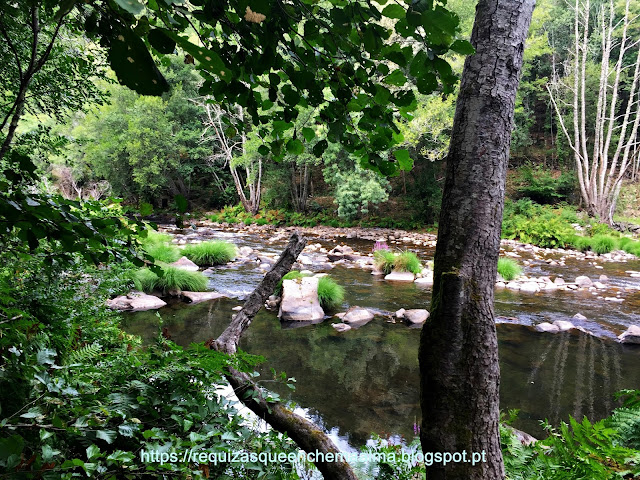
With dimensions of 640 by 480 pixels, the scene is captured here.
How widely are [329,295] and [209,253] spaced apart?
15.7 feet

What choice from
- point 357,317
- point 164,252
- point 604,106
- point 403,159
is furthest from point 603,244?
point 403,159

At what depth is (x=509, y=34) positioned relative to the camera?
1354 mm

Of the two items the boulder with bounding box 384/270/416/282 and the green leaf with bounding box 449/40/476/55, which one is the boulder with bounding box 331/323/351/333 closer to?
the boulder with bounding box 384/270/416/282

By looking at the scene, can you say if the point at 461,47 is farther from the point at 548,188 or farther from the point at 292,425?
the point at 548,188

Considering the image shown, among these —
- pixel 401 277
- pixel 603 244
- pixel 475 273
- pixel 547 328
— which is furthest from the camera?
pixel 603 244

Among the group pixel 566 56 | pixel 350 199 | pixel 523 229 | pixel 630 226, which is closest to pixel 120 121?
pixel 350 199

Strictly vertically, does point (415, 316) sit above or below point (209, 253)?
below

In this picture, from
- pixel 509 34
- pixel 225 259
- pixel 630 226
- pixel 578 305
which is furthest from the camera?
pixel 630 226

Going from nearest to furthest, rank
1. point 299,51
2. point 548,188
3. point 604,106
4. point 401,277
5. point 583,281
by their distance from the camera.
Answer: point 299,51 < point 583,281 < point 401,277 < point 604,106 < point 548,188

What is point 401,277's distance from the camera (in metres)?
9.23

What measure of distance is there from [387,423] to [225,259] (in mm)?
7951

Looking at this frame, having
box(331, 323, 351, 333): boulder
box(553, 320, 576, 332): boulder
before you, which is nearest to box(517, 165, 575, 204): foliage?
box(553, 320, 576, 332): boulder

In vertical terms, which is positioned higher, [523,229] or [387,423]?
[523,229]

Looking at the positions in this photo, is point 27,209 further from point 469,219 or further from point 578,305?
point 578,305
